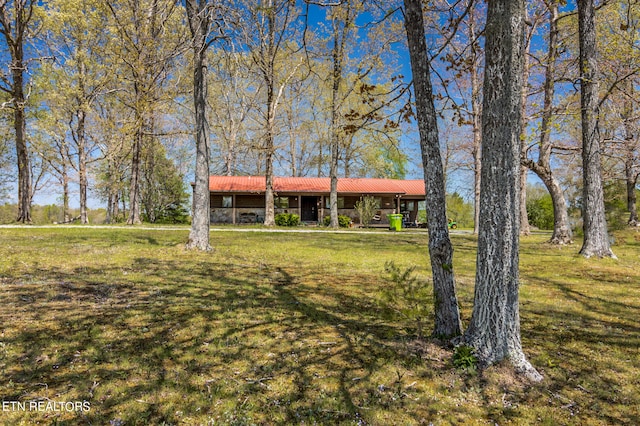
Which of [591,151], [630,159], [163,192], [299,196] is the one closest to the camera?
[591,151]

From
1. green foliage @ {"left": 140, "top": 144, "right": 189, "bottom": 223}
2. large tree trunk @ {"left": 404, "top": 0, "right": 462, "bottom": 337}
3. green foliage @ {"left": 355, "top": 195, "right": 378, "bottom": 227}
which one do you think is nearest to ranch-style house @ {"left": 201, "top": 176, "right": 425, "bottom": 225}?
green foliage @ {"left": 140, "top": 144, "right": 189, "bottom": 223}

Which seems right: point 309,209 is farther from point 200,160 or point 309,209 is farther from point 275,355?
point 275,355

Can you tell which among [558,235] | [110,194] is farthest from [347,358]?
[110,194]

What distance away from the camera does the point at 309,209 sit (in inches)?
1289

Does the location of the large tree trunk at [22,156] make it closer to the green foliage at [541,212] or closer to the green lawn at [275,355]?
the green lawn at [275,355]

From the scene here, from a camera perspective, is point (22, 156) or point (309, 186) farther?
point (309, 186)

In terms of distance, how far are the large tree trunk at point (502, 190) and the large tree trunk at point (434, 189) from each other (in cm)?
48

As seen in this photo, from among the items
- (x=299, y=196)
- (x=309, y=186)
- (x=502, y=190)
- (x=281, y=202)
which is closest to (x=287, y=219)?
(x=299, y=196)

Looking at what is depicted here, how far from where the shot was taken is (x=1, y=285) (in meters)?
5.44

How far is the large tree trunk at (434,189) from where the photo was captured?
12.1 ft

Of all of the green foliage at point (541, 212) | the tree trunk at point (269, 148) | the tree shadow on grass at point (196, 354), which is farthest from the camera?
the green foliage at point (541, 212)

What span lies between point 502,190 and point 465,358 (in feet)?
5.27

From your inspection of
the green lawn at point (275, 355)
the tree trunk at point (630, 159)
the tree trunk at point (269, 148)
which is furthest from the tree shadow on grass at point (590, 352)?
the tree trunk at point (269, 148)

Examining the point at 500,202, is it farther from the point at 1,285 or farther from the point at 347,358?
the point at 1,285
